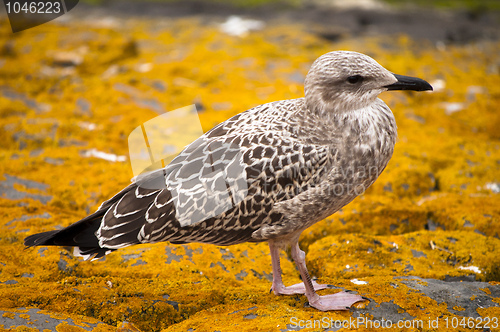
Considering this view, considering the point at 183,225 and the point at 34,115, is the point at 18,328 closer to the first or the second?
the point at 183,225

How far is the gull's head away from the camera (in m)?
4.25

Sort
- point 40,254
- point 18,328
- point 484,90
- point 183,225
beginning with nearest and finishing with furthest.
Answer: point 18,328, point 183,225, point 40,254, point 484,90

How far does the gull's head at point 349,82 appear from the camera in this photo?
4254 mm

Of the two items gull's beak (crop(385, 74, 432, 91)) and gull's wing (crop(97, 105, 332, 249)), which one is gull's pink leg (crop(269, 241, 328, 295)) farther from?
gull's beak (crop(385, 74, 432, 91))

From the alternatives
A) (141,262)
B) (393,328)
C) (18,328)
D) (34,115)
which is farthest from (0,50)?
(393,328)

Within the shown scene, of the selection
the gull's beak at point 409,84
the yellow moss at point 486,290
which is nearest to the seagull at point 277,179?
the gull's beak at point 409,84

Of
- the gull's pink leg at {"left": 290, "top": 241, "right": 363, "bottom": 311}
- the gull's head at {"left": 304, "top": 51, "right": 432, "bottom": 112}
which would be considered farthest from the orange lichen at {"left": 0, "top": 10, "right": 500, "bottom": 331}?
the gull's head at {"left": 304, "top": 51, "right": 432, "bottom": 112}

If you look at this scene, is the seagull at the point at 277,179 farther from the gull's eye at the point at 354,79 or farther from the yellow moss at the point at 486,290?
the yellow moss at the point at 486,290

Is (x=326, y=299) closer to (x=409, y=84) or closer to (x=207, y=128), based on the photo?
(x=409, y=84)

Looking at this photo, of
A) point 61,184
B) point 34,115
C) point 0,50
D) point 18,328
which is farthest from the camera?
point 0,50

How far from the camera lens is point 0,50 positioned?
9.51 metres

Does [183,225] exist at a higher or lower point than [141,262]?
higher

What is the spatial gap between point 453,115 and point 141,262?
5.80 metres

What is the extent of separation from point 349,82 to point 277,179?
44.8 inches
